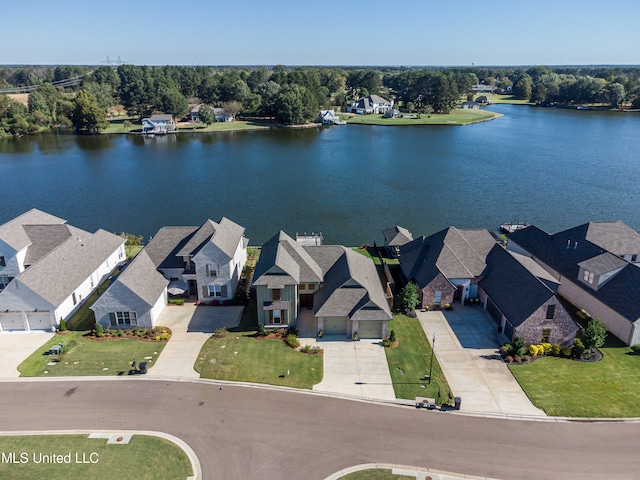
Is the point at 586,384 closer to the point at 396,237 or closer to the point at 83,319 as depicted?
the point at 396,237

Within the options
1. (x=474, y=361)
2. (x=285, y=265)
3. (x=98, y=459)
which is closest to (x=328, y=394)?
(x=474, y=361)

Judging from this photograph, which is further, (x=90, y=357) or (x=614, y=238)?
(x=614, y=238)

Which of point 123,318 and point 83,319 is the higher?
point 123,318

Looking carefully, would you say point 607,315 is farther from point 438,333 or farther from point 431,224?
point 431,224

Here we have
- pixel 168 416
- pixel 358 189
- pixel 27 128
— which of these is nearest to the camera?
pixel 168 416

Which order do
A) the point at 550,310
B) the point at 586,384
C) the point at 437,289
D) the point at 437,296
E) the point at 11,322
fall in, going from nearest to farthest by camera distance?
the point at 586,384
the point at 550,310
the point at 11,322
the point at 437,289
the point at 437,296

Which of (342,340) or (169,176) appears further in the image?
(169,176)

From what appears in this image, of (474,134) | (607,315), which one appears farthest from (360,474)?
(474,134)
